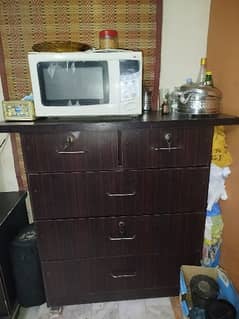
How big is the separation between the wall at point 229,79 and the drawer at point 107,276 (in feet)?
0.66

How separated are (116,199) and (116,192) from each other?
38 mm

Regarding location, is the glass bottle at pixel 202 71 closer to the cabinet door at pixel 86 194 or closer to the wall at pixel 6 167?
the cabinet door at pixel 86 194

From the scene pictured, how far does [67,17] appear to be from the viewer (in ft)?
4.17

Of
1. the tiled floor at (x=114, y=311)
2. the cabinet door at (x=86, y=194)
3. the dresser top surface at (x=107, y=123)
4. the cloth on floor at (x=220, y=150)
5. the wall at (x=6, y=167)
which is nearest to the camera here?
the dresser top surface at (x=107, y=123)

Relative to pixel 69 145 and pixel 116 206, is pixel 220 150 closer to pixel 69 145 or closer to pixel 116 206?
pixel 116 206

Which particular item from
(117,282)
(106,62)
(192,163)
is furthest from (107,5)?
(117,282)

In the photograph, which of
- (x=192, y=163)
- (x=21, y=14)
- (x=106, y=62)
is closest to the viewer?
(x=106, y=62)

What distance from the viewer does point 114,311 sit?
4.40 feet

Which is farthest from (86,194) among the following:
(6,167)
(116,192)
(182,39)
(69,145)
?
(182,39)

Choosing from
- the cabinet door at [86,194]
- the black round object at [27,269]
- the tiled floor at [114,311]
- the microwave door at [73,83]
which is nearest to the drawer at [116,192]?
the cabinet door at [86,194]

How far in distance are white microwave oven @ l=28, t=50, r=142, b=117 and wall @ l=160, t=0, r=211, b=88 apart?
0.45 m

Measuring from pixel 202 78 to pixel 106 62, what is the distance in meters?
0.59

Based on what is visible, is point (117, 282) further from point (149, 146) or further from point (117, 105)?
point (117, 105)

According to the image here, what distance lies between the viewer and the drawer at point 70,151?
1.04 meters
